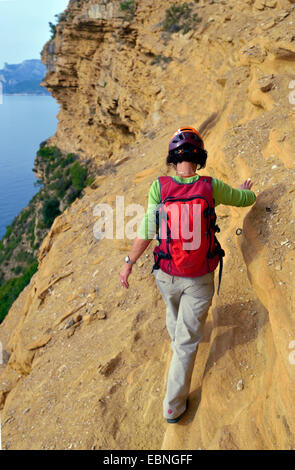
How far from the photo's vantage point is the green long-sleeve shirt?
2.38 m

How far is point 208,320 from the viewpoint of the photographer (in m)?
3.18

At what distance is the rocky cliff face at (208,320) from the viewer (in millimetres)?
2406

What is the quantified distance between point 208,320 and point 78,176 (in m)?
23.5

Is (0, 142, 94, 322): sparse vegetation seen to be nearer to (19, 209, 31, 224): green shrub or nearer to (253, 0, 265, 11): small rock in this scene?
(19, 209, 31, 224): green shrub

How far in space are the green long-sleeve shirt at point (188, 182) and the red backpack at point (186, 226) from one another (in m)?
0.05

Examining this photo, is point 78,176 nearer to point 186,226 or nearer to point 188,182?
point 188,182

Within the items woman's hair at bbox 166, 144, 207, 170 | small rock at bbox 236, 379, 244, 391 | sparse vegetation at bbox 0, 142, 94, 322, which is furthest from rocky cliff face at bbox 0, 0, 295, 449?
sparse vegetation at bbox 0, 142, 94, 322

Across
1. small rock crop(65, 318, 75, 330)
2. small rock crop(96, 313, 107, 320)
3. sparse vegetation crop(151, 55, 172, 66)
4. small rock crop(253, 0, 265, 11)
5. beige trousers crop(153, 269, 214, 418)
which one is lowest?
small rock crop(65, 318, 75, 330)

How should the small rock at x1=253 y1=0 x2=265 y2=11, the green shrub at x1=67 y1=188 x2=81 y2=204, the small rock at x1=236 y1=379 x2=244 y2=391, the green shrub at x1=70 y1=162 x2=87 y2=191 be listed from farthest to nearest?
the green shrub at x1=67 y1=188 x2=81 y2=204, the green shrub at x1=70 y1=162 x2=87 y2=191, the small rock at x1=253 y1=0 x2=265 y2=11, the small rock at x1=236 y1=379 x2=244 y2=391

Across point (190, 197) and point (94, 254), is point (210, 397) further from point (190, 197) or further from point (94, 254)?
point (94, 254)

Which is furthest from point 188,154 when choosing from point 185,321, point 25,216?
point 25,216

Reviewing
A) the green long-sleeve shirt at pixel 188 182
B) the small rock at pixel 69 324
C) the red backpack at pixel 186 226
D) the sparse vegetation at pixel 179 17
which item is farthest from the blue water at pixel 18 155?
the red backpack at pixel 186 226

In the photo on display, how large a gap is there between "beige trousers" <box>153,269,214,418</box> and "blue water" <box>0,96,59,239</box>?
2556 inches

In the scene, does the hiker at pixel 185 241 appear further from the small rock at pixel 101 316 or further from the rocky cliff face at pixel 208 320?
the small rock at pixel 101 316
